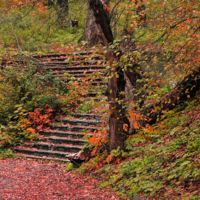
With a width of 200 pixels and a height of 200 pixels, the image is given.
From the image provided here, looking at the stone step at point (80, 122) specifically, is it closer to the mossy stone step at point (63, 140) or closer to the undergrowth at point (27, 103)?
the undergrowth at point (27, 103)

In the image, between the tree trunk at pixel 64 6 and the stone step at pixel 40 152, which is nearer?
the tree trunk at pixel 64 6

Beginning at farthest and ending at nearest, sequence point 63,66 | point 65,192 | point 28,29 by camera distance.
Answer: point 28,29 → point 63,66 → point 65,192

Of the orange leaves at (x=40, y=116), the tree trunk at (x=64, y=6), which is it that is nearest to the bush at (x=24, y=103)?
the orange leaves at (x=40, y=116)

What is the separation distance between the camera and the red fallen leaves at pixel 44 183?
587 cm

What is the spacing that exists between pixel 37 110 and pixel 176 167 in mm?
6977

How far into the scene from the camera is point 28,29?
18625mm

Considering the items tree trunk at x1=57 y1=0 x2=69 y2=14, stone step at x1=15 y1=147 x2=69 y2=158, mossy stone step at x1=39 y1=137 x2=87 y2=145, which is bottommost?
stone step at x1=15 y1=147 x2=69 y2=158

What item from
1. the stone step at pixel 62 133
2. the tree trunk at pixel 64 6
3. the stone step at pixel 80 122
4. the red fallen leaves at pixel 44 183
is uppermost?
the tree trunk at pixel 64 6

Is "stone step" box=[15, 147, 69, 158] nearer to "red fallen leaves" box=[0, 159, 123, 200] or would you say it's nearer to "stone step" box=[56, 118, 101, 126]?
"red fallen leaves" box=[0, 159, 123, 200]

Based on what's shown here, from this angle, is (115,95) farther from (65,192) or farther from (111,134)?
(65,192)

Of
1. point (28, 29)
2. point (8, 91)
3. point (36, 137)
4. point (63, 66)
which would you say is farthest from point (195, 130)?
point (28, 29)

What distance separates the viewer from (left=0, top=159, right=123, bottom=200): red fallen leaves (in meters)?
5.87

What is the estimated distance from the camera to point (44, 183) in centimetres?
680

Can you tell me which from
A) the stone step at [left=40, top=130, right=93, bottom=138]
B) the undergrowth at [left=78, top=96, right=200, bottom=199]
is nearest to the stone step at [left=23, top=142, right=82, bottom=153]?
the stone step at [left=40, top=130, right=93, bottom=138]
